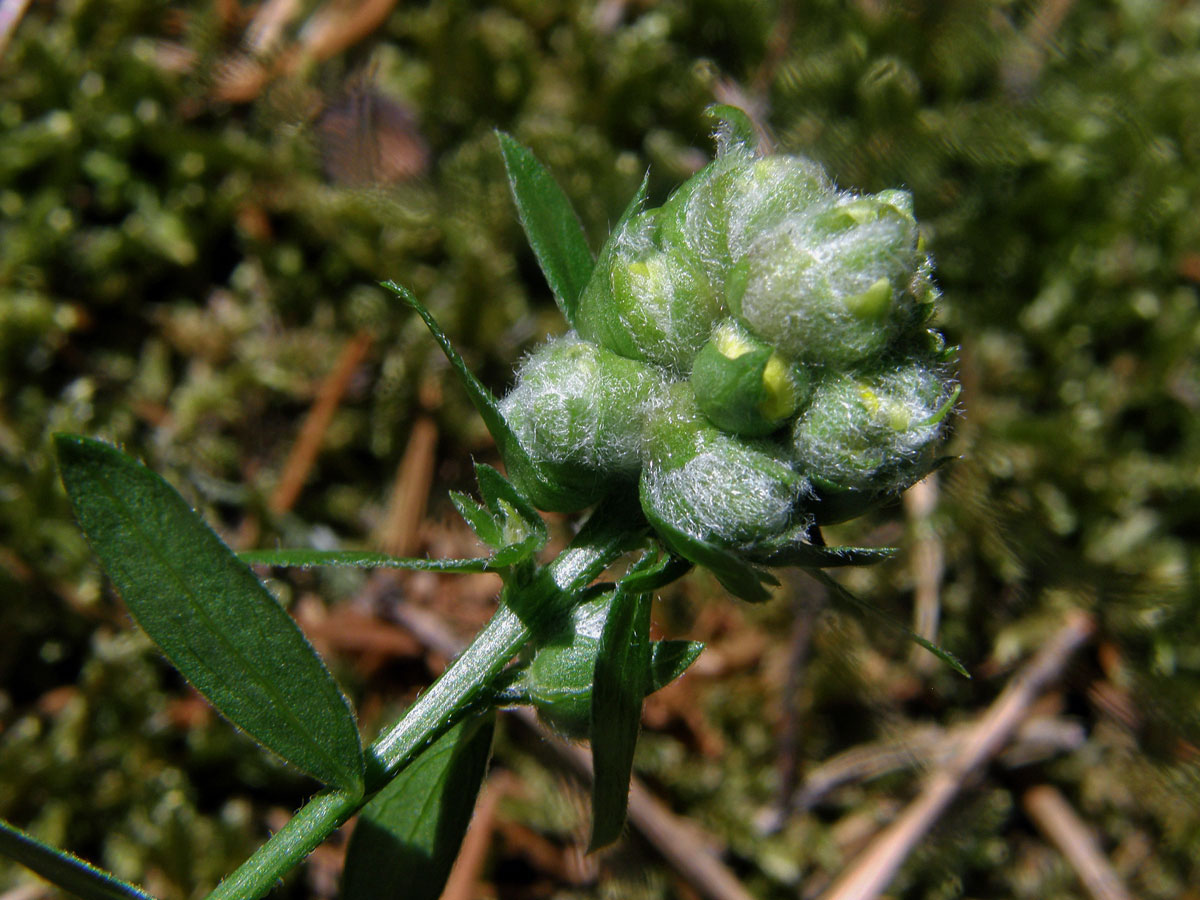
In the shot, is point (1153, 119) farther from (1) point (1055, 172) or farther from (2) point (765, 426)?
(2) point (765, 426)

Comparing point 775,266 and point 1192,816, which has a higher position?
point 775,266

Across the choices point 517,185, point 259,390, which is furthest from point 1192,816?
point 259,390

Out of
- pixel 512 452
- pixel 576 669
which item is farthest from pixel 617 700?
pixel 512 452

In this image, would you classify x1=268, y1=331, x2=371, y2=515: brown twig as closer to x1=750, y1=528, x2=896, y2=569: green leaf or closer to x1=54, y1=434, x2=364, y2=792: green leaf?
x1=54, y1=434, x2=364, y2=792: green leaf

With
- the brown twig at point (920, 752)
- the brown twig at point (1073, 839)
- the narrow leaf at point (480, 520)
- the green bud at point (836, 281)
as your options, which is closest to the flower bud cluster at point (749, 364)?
the green bud at point (836, 281)

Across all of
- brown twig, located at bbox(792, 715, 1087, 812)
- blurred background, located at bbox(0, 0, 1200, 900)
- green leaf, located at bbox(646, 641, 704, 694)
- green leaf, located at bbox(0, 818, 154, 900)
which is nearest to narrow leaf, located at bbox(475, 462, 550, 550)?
green leaf, located at bbox(646, 641, 704, 694)

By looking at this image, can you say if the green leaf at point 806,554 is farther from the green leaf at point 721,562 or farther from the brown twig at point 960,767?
the brown twig at point 960,767
